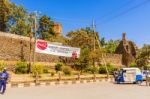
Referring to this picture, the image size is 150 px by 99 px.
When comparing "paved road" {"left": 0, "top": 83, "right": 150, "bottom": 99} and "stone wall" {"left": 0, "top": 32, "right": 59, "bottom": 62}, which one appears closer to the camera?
"paved road" {"left": 0, "top": 83, "right": 150, "bottom": 99}

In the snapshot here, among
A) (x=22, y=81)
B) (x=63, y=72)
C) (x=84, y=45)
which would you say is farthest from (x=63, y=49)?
(x=22, y=81)

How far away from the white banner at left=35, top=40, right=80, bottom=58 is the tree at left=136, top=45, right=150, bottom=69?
68.7 ft

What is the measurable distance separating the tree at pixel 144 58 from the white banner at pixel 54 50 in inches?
824

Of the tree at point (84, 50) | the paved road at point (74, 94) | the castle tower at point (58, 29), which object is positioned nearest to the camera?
the paved road at point (74, 94)

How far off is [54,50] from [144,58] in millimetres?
28330

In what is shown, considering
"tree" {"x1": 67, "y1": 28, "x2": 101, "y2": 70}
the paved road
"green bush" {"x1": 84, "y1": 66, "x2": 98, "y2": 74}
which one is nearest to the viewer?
the paved road

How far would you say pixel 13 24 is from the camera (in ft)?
197

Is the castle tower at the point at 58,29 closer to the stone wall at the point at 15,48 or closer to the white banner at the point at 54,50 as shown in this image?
the white banner at the point at 54,50

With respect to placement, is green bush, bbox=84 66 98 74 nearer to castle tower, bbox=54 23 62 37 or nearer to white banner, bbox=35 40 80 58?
white banner, bbox=35 40 80 58

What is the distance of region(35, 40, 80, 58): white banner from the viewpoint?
3859 centimetres

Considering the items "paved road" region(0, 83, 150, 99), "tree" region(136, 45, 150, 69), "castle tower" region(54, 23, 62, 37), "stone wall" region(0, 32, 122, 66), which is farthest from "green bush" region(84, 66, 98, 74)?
"paved road" region(0, 83, 150, 99)

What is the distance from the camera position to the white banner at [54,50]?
38.6 m

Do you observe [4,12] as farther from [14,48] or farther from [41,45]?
[41,45]

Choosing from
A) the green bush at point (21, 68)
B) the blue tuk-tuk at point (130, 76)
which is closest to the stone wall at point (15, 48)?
the green bush at point (21, 68)
